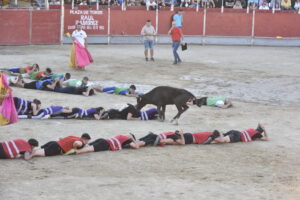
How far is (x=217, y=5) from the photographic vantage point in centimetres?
3359

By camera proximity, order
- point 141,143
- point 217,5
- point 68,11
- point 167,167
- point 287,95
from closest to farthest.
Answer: point 167,167 < point 141,143 < point 287,95 < point 68,11 < point 217,5

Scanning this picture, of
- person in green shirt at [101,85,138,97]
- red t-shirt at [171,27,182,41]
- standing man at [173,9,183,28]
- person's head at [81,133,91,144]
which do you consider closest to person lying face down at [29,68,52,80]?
person in green shirt at [101,85,138,97]

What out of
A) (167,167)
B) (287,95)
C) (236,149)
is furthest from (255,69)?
(167,167)

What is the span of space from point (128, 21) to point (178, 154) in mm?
21589

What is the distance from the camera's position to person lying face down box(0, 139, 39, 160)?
378 inches

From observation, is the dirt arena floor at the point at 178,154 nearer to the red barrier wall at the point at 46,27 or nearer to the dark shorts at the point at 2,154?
the dark shorts at the point at 2,154

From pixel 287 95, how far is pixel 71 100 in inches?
238

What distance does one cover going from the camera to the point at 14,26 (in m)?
28.4

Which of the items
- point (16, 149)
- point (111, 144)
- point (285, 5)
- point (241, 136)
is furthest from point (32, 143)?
point (285, 5)

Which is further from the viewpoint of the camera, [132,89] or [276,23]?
[276,23]

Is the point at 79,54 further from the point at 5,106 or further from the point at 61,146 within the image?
the point at 61,146

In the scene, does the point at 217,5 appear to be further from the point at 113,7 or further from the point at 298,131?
the point at 298,131

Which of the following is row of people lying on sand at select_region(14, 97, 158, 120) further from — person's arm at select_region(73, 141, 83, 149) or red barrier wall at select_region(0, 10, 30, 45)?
red barrier wall at select_region(0, 10, 30, 45)

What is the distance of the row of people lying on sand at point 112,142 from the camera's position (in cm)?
966
